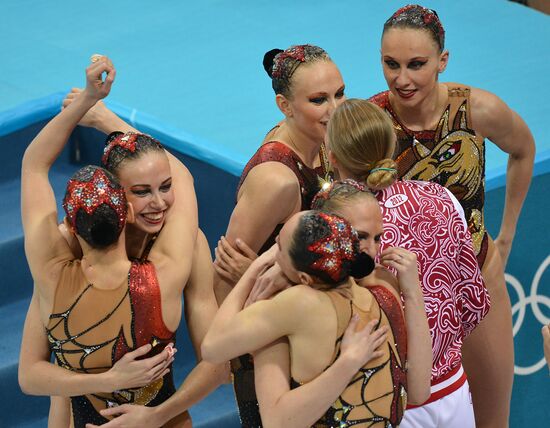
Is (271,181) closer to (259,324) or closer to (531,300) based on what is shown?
(259,324)

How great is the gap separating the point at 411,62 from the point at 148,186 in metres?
1.01

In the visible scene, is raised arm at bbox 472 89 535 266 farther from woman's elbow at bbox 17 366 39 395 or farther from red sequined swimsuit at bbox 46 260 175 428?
woman's elbow at bbox 17 366 39 395

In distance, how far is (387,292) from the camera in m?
2.46

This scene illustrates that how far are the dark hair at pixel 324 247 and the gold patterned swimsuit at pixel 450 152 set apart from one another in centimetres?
104

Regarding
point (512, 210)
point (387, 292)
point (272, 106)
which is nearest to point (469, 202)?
point (512, 210)

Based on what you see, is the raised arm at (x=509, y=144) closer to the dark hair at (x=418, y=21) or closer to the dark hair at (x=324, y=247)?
the dark hair at (x=418, y=21)

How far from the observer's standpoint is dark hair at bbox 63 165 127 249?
2451 mm

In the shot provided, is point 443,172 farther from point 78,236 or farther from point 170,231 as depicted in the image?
point 78,236

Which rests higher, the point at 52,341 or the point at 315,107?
the point at 315,107

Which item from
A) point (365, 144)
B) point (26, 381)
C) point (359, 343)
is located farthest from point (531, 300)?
point (26, 381)

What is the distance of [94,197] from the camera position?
246 centimetres

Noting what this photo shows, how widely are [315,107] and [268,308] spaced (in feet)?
3.08

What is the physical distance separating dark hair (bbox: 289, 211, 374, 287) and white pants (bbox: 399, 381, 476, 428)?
615 millimetres

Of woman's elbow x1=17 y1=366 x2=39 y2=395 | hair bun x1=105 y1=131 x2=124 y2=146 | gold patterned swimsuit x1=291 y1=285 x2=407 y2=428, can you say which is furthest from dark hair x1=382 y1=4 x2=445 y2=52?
woman's elbow x1=17 y1=366 x2=39 y2=395
